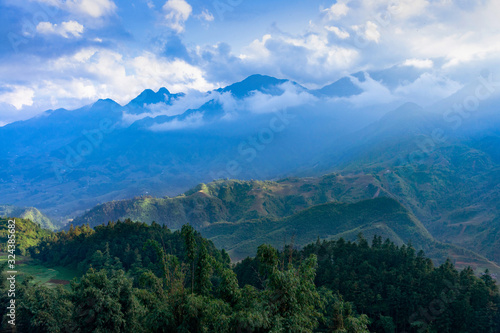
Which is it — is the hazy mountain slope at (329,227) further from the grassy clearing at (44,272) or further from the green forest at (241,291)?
the grassy clearing at (44,272)

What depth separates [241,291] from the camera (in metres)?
12.5

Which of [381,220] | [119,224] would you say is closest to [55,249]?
[119,224]

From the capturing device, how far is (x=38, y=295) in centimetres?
2098

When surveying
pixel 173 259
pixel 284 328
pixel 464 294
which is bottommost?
pixel 464 294

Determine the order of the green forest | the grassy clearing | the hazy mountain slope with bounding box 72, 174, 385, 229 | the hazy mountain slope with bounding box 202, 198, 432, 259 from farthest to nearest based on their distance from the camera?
the hazy mountain slope with bounding box 72, 174, 385, 229
the hazy mountain slope with bounding box 202, 198, 432, 259
the grassy clearing
the green forest

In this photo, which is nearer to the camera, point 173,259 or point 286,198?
point 173,259

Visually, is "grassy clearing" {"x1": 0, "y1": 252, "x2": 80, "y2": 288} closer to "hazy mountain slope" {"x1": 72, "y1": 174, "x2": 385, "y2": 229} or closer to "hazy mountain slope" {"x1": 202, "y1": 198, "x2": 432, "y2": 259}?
"hazy mountain slope" {"x1": 202, "y1": 198, "x2": 432, "y2": 259}

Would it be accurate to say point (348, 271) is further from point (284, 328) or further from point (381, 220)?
point (381, 220)

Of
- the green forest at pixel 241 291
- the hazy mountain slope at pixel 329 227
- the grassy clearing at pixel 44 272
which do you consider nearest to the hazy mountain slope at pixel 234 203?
the hazy mountain slope at pixel 329 227

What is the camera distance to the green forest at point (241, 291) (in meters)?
10.2

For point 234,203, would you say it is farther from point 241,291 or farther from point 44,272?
point 241,291

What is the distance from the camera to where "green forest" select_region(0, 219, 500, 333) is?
403 inches

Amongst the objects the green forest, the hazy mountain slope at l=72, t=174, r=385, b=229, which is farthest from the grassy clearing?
the hazy mountain slope at l=72, t=174, r=385, b=229

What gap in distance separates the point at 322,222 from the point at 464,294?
67.2m
